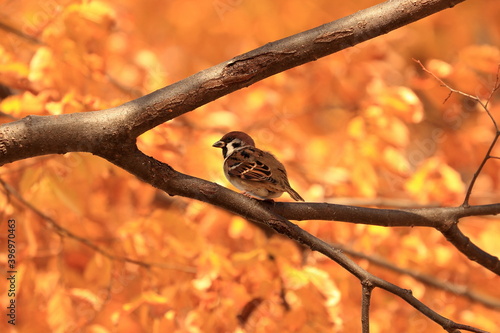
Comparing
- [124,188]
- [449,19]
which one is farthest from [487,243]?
[124,188]

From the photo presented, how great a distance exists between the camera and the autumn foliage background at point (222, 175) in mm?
3578

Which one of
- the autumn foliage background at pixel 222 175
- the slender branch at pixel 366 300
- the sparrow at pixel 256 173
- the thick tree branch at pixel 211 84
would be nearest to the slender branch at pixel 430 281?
the autumn foliage background at pixel 222 175

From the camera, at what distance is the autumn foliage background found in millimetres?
3578

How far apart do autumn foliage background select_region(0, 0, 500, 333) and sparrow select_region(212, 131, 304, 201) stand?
66cm

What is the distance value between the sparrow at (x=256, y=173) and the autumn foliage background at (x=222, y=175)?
0.66 metres

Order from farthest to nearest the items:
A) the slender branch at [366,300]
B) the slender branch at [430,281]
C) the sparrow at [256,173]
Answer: the slender branch at [430,281]
the sparrow at [256,173]
the slender branch at [366,300]

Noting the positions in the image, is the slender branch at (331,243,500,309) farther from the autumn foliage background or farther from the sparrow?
the sparrow

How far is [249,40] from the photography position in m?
5.46

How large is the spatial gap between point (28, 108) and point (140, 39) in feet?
9.23

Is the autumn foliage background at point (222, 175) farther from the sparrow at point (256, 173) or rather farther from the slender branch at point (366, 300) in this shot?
the slender branch at point (366, 300)

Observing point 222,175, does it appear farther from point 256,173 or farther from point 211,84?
point 211,84

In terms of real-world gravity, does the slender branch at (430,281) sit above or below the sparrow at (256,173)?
above

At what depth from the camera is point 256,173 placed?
3012mm

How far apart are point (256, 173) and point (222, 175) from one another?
1248mm
